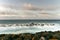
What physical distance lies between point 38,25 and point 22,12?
12.4 inches

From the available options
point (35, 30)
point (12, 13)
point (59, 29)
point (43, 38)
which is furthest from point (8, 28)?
point (59, 29)

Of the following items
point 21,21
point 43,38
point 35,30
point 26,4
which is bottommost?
point 43,38

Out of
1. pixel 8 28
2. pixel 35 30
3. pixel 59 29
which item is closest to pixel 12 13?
pixel 8 28

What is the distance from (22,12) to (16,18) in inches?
5.3

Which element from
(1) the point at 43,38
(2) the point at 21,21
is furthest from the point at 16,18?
(1) the point at 43,38

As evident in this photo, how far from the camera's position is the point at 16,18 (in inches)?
81.8

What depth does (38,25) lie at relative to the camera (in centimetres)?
212

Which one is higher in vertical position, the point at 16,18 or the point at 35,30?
the point at 16,18

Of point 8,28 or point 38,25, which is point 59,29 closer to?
point 38,25

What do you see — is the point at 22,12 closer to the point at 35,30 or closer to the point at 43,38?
the point at 35,30

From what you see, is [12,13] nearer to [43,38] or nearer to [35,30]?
[35,30]

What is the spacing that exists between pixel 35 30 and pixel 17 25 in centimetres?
28

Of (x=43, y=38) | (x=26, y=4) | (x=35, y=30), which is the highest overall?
(x=26, y=4)

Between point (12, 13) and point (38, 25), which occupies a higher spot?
point (12, 13)
